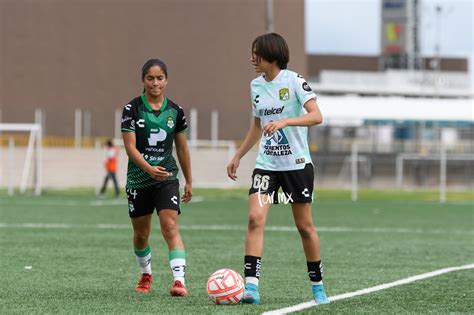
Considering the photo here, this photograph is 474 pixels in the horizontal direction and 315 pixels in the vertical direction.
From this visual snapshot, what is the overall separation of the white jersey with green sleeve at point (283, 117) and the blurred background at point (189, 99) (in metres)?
32.8

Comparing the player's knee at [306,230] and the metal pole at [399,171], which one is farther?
the metal pole at [399,171]

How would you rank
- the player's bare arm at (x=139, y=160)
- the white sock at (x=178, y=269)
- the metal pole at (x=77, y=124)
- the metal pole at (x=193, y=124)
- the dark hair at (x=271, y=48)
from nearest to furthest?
the dark hair at (x=271, y=48)
the player's bare arm at (x=139, y=160)
the white sock at (x=178, y=269)
the metal pole at (x=193, y=124)
the metal pole at (x=77, y=124)


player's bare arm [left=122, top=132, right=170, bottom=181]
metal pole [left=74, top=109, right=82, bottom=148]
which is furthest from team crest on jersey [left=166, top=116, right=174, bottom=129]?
metal pole [left=74, top=109, right=82, bottom=148]

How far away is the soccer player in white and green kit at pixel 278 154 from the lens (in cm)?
724

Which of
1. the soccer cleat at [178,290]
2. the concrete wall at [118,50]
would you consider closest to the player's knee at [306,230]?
the soccer cleat at [178,290]

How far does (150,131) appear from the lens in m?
7.93

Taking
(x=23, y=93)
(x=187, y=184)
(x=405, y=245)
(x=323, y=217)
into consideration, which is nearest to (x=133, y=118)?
(x=187, y=184)

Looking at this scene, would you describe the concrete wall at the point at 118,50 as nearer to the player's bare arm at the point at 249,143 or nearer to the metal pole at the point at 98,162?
the metal pole at the point at 98,162

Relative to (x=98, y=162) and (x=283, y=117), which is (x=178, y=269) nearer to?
(x=283, y=117)

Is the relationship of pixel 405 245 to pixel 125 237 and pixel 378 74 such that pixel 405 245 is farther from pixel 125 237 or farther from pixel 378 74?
pixel 378 74

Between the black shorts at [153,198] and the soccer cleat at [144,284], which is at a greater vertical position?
the black shorts at [153,198]

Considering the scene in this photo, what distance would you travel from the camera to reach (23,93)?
161 feet

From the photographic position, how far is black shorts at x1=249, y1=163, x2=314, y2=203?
7.24 meters

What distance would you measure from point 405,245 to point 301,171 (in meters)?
6.95
